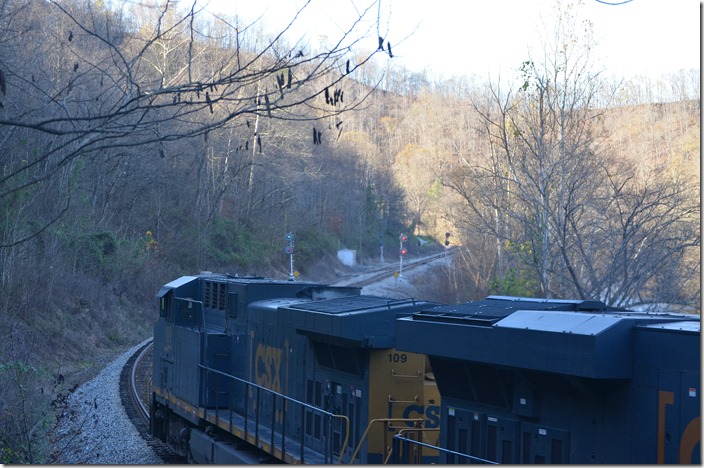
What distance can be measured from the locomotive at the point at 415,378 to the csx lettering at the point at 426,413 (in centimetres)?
2

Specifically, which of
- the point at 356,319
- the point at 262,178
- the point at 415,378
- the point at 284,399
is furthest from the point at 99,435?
the point at 262,178

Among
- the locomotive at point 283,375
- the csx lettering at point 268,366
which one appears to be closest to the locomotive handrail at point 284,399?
the locomotive at point 283,375

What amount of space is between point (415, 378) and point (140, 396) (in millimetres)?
11526

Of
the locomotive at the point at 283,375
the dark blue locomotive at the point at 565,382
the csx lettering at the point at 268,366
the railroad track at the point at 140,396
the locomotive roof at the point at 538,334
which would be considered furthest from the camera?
the railroad track at the point at 140,396

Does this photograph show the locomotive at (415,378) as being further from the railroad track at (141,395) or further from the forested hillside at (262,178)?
the forested hillside at (262,178)

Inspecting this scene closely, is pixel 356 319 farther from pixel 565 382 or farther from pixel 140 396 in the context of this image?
pixel 140 396

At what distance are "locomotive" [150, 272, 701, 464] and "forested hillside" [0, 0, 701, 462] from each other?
2.54 m

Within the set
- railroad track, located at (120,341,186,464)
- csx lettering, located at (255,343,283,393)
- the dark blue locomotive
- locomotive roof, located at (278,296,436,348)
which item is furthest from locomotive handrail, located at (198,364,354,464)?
railroad track, located at (120,341,186,464)

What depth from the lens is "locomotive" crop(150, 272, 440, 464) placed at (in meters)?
9.14

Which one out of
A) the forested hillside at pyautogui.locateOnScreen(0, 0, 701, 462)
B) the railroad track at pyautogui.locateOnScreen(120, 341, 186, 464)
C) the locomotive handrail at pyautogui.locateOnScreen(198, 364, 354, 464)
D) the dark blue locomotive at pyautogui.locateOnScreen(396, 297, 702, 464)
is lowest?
the railroad track at pyautogui.locateOnScreen(120, 341, 186, 464)

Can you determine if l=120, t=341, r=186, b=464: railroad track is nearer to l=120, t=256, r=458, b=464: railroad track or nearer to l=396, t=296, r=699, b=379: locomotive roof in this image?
l=120, t=256, r=458, b=464: railroad track

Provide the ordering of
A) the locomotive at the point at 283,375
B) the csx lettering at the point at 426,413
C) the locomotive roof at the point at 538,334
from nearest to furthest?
the locomotive roof at the point at 538,334, the csx lettering at the point at 426,413, the locomotive at the point at 283,375

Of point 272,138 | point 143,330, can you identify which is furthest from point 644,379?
point 272,138

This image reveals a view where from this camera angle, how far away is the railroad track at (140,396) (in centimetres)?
1430
